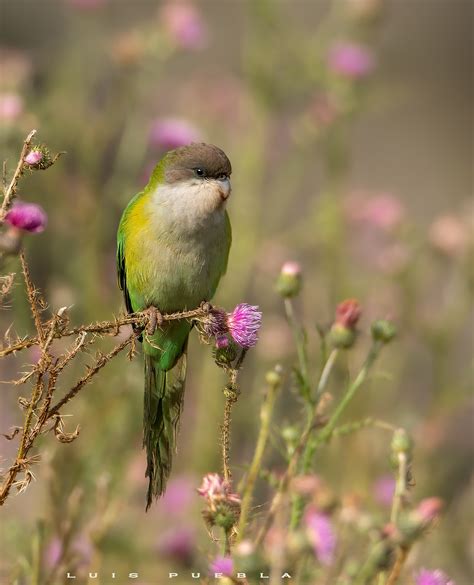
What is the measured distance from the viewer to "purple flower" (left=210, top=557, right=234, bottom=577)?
1916mm

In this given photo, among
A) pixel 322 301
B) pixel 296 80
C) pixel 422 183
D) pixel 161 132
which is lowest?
pixel 322 301

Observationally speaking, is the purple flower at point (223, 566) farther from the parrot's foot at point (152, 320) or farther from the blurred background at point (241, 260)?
the blurred background at point (241, 260)

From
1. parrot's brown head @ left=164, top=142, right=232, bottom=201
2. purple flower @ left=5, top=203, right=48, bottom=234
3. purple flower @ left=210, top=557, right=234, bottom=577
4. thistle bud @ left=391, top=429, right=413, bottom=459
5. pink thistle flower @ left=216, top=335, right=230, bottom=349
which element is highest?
parrot's brown head @ left=164, top=142, right=232, bottom=201

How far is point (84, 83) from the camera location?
18.5 ft

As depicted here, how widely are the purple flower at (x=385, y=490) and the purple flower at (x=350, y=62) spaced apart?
7.32 ft

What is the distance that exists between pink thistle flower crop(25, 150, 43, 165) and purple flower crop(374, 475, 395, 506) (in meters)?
2.56

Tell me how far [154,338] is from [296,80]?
277 cm

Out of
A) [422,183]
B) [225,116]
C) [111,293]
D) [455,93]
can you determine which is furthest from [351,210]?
[455,93]

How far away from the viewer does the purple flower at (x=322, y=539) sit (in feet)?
5.58

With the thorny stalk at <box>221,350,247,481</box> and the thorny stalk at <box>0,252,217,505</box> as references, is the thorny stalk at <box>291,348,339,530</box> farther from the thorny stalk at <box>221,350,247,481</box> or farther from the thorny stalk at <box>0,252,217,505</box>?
the thorny stalk at <box>0,252,217,505</box>

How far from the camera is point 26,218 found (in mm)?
2084

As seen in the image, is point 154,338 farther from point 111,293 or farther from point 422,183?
point 422,183

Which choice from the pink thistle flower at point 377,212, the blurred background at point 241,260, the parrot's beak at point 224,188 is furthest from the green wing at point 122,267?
the pink thistle flower at point 377,212

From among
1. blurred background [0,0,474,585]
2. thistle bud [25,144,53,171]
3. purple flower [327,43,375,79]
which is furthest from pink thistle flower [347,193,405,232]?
thistle bud [25,144,53,171]
